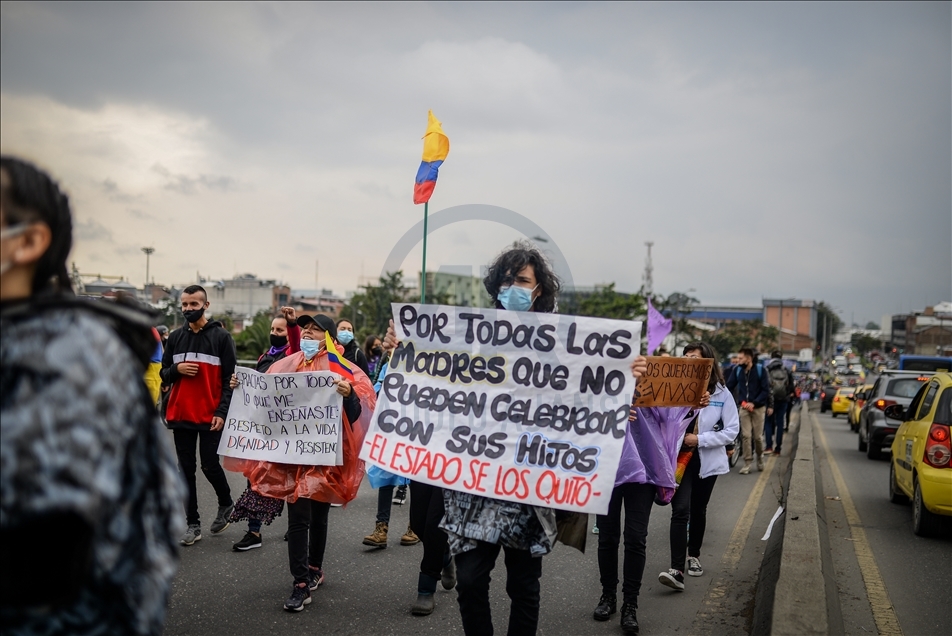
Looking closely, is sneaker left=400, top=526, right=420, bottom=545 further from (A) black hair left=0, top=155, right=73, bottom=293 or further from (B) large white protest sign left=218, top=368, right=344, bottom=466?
(A) black hair left=0, top=155, right=73, bottom=293

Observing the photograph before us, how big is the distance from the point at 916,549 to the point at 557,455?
235 inches

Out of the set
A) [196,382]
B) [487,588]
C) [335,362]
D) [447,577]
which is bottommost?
[447,577]

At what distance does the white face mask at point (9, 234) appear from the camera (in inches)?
72.6

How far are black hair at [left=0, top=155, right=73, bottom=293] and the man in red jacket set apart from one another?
203 inches

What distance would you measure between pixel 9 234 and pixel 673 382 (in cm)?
436

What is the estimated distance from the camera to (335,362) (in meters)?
6.07

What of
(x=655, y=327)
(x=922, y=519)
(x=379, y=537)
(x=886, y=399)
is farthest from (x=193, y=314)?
(x=886, y=399)

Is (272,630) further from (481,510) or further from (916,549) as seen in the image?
(916,549)

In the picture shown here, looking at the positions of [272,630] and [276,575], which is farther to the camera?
[276,575]

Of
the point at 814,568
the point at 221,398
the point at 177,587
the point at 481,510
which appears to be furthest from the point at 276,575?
the point at 814,568

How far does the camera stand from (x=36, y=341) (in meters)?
1.71

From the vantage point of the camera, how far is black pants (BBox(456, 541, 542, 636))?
360 centimetres

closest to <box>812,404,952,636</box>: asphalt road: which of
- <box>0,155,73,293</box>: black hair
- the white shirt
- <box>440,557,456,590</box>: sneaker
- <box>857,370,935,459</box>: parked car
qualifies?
the white shirt

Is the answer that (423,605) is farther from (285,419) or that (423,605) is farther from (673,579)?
(673,579)
